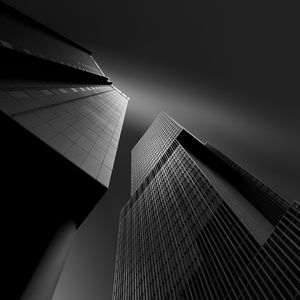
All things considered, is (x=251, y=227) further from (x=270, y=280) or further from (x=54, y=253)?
(x=54, y=253)

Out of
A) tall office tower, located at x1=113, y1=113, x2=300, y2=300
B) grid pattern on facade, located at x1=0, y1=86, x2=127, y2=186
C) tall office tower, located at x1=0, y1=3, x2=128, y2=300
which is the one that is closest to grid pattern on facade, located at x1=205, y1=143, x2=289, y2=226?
tall office tower, located at x1=113, y1=113, x2=300, y2=300

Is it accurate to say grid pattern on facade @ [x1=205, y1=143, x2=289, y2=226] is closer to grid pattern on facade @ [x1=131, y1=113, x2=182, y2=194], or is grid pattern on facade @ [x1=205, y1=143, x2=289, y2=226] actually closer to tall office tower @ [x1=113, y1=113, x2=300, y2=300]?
tall office tower @ [x1=113, y1=113, x2=300, y2=300]

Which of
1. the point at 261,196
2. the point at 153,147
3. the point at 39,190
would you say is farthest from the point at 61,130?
the point at 261,196

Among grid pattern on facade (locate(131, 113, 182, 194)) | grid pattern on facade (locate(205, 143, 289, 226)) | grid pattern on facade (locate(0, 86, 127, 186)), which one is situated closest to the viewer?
grid pattern on facade (locate(0, 86, 127, 186))

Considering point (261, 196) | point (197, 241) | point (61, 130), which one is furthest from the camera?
point (261, 196)

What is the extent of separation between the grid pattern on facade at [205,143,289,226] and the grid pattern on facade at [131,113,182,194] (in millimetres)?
42488

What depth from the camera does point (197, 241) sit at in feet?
200

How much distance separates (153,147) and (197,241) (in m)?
84.3

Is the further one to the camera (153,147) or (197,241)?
(153,147)

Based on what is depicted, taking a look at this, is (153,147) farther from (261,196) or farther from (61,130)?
(61,130)

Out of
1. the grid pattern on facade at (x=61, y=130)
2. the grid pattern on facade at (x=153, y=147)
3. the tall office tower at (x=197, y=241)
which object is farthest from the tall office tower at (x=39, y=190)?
the grid pattern on facade at (x=153, y=147)

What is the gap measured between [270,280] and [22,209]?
42.2 m

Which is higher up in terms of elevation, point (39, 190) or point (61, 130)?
point (61, 130)

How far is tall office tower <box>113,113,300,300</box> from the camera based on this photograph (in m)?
43.0
